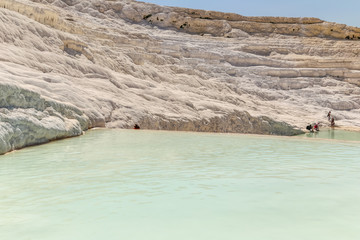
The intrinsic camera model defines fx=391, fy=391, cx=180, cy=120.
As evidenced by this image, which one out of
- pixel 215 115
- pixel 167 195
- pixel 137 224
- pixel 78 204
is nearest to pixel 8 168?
pixel 78 204

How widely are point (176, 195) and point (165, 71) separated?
23105 mm

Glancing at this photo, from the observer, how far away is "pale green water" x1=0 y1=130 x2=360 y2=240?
11.6 feet

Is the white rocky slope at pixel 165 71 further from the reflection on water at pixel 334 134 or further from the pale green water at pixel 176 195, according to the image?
the pale green water at pixel 176 195

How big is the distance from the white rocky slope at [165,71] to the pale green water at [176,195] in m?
2.54

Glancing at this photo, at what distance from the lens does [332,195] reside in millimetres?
4809

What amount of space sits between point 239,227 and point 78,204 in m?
1.82

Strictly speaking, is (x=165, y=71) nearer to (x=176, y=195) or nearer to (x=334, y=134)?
(x=334, y=134)

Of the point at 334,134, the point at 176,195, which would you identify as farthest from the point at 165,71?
the point at 176,195

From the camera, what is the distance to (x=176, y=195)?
470 centimetres

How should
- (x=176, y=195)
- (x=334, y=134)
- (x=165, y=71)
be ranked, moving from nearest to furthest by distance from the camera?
(x=176, y=195) → (x=334, y=134) → (x=165, y=71)

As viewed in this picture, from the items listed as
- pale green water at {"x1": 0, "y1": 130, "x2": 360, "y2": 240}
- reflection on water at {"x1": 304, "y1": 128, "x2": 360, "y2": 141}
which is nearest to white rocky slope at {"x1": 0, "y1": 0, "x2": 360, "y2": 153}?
reflection on water at {"x1": 304, "y1": 128, "x2": 360, "y2": 141}

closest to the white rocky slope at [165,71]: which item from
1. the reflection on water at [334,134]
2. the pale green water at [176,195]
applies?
the reflection on water at [334,134]

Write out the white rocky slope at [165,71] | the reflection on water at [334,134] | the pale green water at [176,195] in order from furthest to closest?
the reflection on water at [334,134], the white rocky slope at [165,71], the pale green water at [176,195]

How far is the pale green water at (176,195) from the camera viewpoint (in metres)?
3.55
